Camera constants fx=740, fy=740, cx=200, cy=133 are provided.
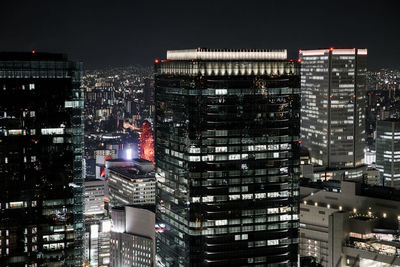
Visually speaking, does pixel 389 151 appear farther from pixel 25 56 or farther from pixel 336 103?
pixel 25 56

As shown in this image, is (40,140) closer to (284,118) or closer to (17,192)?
(17,192)

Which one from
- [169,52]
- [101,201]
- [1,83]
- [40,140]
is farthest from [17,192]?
[101,201]

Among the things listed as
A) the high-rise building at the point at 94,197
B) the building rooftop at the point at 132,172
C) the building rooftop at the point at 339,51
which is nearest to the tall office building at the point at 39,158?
the building rooftop at the point at 132,172

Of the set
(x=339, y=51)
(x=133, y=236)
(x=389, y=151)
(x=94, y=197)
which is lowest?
(x=94, y=197)

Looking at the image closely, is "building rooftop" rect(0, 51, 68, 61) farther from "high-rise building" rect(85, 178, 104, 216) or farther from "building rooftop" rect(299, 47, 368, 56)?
"building rooftop" rect(299, 47, 368, 56)

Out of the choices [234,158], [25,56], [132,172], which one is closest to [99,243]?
[132,172]

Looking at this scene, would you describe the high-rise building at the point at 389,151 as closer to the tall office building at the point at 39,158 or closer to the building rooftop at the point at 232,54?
the building rooftop at the point at 232,54
